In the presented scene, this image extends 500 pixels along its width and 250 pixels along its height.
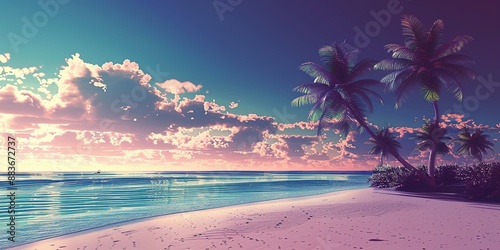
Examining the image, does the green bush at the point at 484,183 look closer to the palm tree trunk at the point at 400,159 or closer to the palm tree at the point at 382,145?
the palm tree trunk at the point at 400,159

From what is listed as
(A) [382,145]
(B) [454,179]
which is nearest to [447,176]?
(B) [454,179]

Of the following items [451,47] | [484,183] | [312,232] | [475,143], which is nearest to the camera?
[312,232]

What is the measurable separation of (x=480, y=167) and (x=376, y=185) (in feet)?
39.6

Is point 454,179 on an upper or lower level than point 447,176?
lower

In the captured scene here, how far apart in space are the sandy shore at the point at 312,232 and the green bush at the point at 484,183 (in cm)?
583

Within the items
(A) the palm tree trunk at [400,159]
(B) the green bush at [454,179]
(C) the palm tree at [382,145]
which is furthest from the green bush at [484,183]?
(C) the palm tree at [382,145]

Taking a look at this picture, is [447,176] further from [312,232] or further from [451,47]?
[312,232]

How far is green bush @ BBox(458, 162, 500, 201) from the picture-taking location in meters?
20.9

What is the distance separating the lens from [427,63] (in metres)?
28.2

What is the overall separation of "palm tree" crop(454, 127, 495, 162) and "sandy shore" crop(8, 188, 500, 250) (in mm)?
49899

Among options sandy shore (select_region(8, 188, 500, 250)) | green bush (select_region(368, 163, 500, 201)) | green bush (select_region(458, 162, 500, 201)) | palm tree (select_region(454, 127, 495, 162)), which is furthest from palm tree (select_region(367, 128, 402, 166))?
sandy shore (select_region(8, 188, 500, 250))

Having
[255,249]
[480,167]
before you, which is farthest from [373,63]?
[255,249]

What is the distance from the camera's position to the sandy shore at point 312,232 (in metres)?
9.73

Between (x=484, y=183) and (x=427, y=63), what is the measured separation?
11.0m
